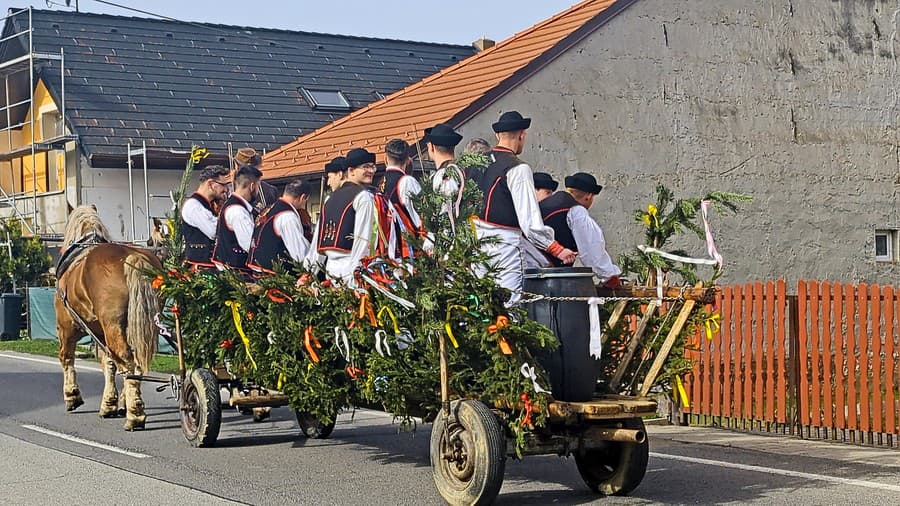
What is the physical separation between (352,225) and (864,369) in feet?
14.5

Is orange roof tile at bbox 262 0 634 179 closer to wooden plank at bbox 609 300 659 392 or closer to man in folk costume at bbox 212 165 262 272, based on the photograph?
man in folk costume at bbox 212 165 262 272

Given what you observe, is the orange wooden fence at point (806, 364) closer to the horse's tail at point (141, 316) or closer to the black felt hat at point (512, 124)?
the black felt hat at point (512, 124)

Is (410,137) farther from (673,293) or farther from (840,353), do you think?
(673,293)

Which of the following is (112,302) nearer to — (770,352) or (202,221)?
(202,221)

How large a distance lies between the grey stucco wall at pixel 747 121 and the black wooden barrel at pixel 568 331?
10.3 m

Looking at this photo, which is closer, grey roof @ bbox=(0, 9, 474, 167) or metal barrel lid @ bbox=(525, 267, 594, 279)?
metal barrel lid @ bbox=(525, 267, 594, 279)

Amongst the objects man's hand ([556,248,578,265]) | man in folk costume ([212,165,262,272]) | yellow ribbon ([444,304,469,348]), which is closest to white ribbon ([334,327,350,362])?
yellow ribbon ([444,304,469,348])

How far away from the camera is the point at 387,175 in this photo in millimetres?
9484

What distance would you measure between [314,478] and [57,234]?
2195 cm

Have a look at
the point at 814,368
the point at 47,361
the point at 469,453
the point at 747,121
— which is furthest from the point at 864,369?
the point at 47,361

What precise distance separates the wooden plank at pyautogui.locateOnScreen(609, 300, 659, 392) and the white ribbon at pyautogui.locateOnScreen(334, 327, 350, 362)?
1688 mm

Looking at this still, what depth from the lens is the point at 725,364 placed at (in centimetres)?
1134

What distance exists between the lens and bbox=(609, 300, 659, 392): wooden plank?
24.1ft

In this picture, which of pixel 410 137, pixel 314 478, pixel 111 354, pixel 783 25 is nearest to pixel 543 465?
pixel 314 478
